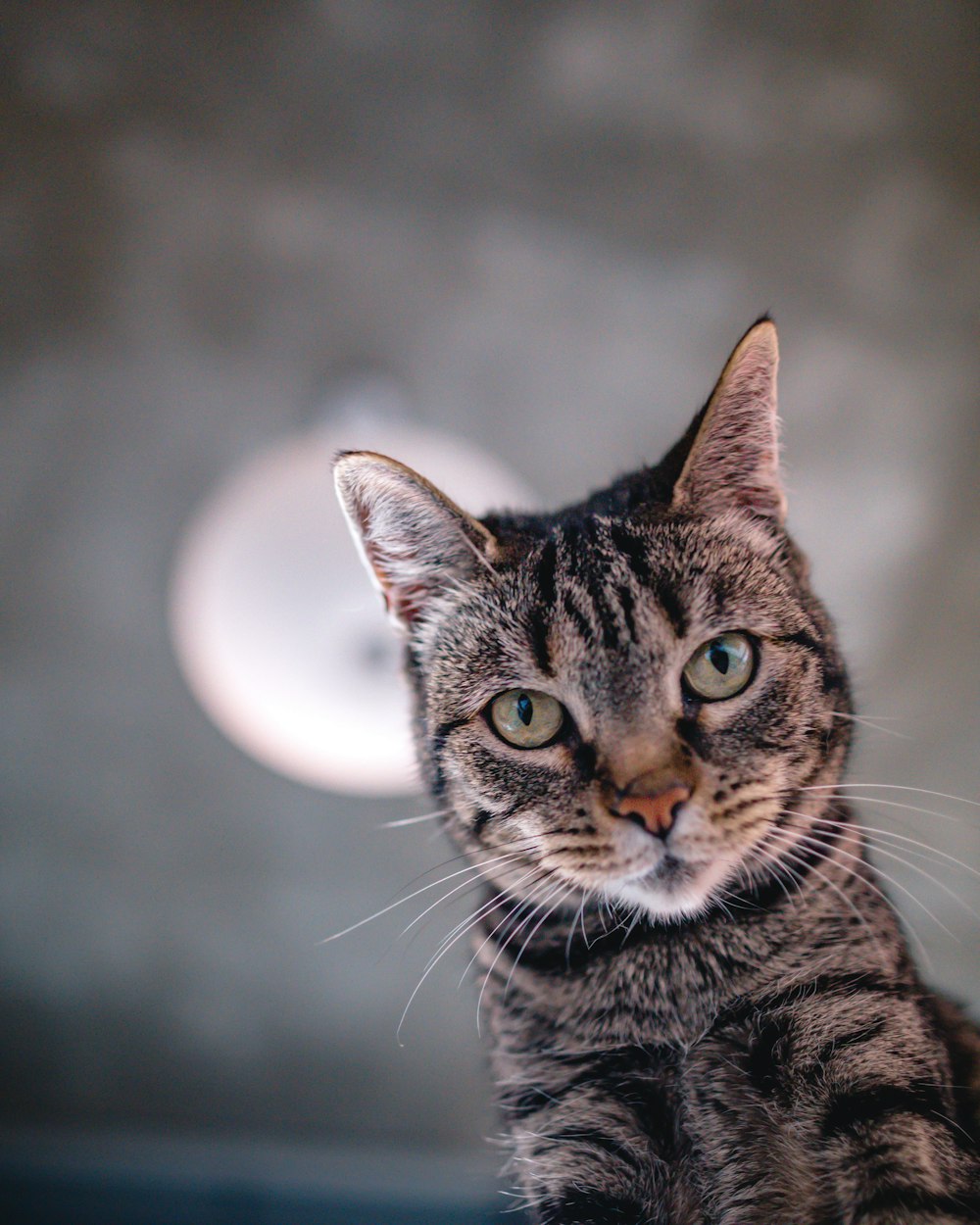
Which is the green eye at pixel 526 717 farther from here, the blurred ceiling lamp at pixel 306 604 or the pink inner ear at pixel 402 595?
the blurred ceiling lamp at pixel 306 604

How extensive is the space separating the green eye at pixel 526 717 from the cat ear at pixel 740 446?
0.26 meters

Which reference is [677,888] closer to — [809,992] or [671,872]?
[671,872]

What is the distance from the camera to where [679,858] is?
0.71 m

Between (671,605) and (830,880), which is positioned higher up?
(671,605)

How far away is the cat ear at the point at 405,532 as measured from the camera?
885 millimetres

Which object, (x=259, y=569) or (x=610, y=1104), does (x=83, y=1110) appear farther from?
(x=610, y=1104)

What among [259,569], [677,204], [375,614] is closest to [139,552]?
[259,569]

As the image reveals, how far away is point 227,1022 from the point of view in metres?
2.81

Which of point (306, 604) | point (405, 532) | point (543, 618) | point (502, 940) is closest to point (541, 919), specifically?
point (502, 940)

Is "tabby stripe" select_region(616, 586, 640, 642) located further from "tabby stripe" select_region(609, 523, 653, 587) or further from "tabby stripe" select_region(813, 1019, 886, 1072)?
"tabby stripe" select_region(813, 1019, 886, 1072)

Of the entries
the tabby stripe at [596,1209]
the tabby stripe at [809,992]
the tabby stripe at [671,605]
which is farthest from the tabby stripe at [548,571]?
the tabby stripe at [596,1209]

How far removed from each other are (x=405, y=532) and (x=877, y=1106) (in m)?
0.70

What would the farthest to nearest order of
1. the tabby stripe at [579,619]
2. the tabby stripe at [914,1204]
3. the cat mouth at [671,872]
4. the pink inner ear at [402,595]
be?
1. the pink inner ear at [402,595]
2. the tabby stripe at [579,619]
3. the cat mouth at [671,872]
4. the tabby stripe at [914,1204]

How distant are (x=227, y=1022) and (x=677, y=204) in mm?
2829
